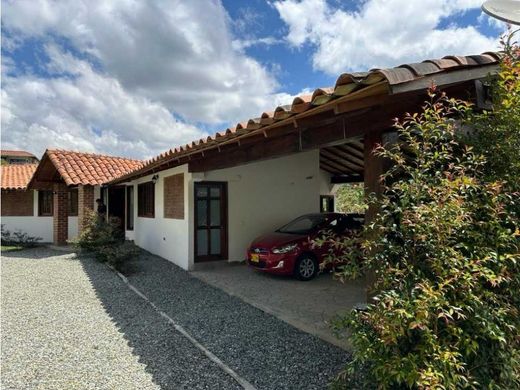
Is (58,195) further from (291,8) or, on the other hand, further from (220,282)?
(291,8)

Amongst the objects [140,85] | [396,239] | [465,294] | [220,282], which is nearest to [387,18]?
[396,239]

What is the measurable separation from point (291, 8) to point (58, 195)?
13.7m

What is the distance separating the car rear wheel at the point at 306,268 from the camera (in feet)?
28.8

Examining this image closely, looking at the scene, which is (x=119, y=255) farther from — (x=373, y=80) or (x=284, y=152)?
(x=373, y=80)

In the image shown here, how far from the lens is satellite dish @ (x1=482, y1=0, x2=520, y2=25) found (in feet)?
11.9

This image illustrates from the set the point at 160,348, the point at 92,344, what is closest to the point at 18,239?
the point at 92,344

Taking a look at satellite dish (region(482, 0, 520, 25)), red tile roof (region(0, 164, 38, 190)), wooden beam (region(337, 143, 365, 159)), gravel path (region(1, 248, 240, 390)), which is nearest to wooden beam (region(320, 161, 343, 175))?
wooden beam (region(337, 143, 365, 159))

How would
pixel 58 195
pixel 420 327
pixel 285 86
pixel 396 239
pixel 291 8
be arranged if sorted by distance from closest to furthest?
pixel 420 327
pixel 396 239
pixel 291 8
pixel 285 86
pixel 58 195

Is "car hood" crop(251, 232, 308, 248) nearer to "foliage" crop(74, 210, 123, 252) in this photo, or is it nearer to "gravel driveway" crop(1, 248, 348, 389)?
"gravel driveway" crop(1, 248, 348, 389)

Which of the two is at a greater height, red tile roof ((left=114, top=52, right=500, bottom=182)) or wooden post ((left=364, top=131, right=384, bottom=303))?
red tile roof ((left=114, top=52, right=500, bottom=182))

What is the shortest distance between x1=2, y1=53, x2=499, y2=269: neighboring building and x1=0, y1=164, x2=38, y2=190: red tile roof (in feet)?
4.59

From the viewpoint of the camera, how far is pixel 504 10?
12.1 ft

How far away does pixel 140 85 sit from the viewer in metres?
15.5

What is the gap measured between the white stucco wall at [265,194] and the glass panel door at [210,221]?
0.65ft
